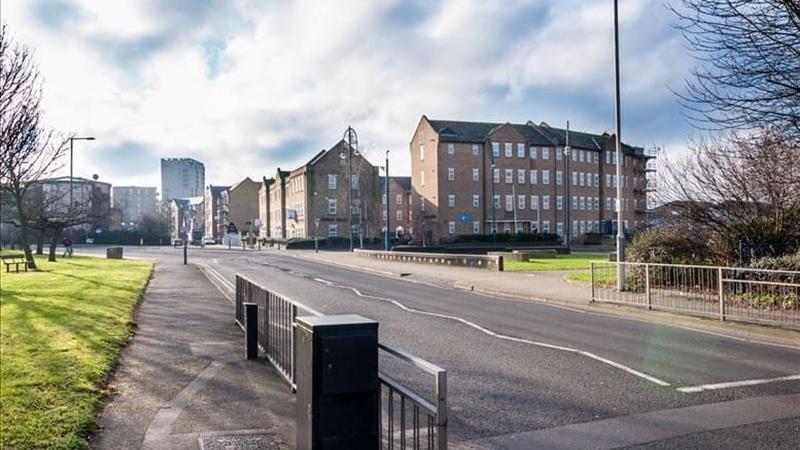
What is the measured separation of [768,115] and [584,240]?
65.0 metres

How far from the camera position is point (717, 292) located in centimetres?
1333

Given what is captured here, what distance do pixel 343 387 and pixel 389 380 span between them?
377mm

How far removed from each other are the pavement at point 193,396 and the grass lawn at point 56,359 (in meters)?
0.25

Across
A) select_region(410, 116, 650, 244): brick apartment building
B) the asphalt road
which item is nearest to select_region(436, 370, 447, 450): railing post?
the asphalt road

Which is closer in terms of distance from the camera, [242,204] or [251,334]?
[251,334]

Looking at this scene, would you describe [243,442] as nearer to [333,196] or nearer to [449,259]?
[449,259]

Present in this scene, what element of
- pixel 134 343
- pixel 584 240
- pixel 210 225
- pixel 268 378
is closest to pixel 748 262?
pixel 268 378

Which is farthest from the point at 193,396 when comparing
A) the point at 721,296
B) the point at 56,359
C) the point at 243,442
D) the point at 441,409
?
the point at 721,296

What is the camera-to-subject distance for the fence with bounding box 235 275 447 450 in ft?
12.0

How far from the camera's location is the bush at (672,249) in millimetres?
18547

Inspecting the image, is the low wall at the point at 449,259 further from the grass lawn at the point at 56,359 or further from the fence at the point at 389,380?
the fence at the point at 389,380

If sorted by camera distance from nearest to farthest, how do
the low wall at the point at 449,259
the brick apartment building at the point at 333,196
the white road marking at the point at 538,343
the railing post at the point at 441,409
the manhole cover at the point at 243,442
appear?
the railing post at the point at 441,409, the manhole cover at the point at 243,442, the white road marking at the point at 538,343, the low wall at the point at 449,259, the brick apartment building at the point at 333,196

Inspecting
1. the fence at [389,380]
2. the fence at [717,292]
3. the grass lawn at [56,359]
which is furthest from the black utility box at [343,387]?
the fence at [717,292]

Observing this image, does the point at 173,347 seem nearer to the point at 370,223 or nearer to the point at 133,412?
the point at 133,412
